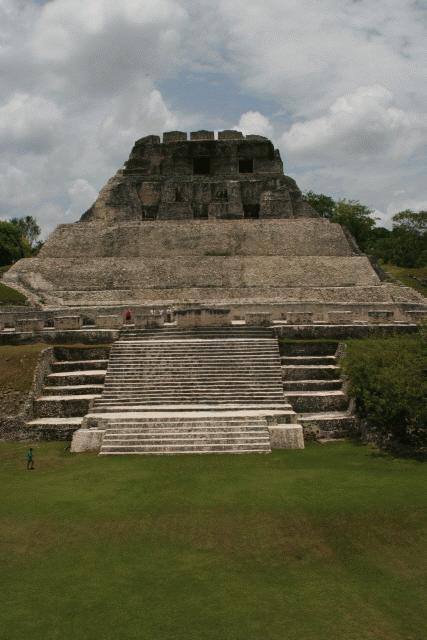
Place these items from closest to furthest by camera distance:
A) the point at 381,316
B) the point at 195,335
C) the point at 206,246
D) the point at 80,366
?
the point at 80,366
the point at 195,335
the point at 381,316
the point at 206,246

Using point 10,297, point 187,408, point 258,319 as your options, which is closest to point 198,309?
point 258,319

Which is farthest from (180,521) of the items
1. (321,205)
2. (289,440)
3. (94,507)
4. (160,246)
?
(321,205)

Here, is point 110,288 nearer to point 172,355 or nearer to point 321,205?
point 172,355

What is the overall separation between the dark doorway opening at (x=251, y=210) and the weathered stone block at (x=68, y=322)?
20921mm

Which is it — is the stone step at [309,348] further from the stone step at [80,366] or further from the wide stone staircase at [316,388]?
the stone step at [80,366]

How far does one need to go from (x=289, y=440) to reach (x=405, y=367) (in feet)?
8.85

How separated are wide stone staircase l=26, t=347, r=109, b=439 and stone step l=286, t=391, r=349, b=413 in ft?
14.2

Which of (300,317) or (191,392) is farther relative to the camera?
(300,317)

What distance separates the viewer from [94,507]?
7.93 metres

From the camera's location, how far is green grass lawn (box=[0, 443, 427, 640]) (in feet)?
16.6

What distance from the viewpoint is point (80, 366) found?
46.2ft

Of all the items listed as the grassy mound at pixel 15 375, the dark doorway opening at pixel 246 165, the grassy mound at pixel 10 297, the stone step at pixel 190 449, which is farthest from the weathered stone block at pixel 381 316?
the dark doorway opening at pixel 246 165

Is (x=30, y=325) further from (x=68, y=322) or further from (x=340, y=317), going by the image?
(x=340, y=317)

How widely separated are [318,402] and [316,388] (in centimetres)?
69
